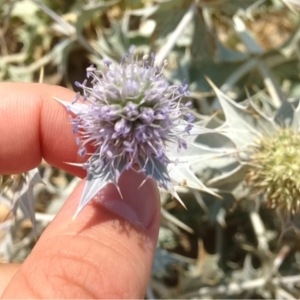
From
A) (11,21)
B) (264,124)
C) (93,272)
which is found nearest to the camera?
(93,272)

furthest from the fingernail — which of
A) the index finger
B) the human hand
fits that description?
the index finger

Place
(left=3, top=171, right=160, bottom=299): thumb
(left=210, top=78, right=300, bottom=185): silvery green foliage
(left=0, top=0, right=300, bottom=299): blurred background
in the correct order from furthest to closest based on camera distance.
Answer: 1. (left=0, top=0, right=300, bottom=299): blurred background
2. (left=210, top=78, right=300, bottom=185): silvery green foliage
3. (left=3, top=171, right=160, bottom=299): thumb

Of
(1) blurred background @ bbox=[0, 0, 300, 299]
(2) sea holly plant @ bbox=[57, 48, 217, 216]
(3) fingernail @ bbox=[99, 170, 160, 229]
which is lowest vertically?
(1) blurred background @ bbox=[0, 0, 300, 299]

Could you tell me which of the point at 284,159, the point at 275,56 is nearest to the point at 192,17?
the point at 275,56

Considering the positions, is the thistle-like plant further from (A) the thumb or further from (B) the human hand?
(A) the thumb

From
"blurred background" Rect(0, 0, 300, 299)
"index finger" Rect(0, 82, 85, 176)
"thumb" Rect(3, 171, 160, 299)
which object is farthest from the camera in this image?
"blurred background" Rect(0, 0, 300, 299)

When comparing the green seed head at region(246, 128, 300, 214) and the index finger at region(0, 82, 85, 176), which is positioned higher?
the index finger at region(0, 82, 85, 176)

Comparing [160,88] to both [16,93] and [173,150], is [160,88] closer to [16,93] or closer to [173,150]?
[173,150]
